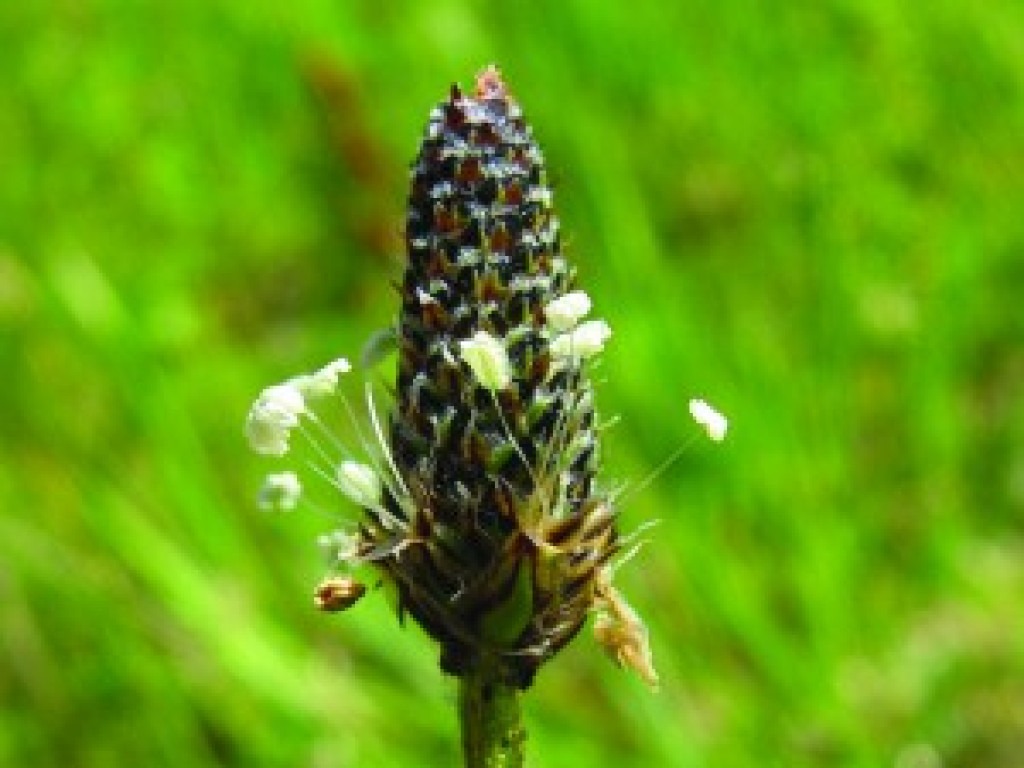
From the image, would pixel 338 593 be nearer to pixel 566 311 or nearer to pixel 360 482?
pixel 360 482

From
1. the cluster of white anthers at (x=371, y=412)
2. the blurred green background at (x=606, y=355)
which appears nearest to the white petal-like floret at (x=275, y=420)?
the cluster of white anthers at (x=371, y=412)

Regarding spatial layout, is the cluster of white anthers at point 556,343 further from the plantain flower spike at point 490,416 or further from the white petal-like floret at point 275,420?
the white petal-like floret at point 275,420

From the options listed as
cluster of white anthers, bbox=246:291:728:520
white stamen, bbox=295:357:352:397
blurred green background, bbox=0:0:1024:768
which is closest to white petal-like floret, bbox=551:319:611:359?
cluster of white anthers, bbox=246:291:728:520

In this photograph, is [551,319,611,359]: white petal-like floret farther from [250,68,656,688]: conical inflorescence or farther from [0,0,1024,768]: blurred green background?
[0,0,1024,768]: blurred green background

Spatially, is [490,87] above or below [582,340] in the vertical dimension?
above

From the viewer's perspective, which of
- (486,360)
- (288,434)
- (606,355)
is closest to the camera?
(486,360)

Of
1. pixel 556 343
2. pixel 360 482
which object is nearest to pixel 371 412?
pixel 360 482
